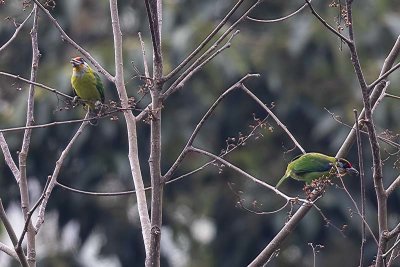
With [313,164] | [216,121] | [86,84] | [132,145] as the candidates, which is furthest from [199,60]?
[216,121]

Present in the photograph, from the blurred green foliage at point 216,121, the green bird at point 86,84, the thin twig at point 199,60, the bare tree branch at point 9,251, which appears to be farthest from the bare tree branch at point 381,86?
the blurred green foliage at point 216,121

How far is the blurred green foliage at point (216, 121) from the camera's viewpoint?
9.98 metres

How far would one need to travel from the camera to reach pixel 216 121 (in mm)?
11242

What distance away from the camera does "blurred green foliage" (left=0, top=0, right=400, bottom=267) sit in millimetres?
9984

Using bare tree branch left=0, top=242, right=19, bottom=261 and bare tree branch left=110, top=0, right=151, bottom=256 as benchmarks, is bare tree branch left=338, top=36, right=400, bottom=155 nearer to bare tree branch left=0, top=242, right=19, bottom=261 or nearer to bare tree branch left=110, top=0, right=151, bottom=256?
bare tree branch left=110, top=0, right=151, bottom=256

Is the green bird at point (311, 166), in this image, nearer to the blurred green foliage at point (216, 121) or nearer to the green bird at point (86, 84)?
the green bird at point (86, 84)

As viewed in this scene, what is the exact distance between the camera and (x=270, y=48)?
10.8m

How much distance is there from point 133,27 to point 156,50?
317 inches

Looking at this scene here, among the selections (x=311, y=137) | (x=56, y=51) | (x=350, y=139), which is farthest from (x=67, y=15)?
(x=350, y=139)

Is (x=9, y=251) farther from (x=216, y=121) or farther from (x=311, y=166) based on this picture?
(x=216, y=121)

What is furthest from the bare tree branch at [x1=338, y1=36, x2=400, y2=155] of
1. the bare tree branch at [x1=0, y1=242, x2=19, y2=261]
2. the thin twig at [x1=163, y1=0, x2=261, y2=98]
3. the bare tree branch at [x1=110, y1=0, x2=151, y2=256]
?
the bare tree branch at [x1=0, y1=242, x2=19, y2=261]

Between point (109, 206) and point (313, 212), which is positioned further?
point (109, 206)

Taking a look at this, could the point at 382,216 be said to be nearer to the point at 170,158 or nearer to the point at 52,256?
the point at 170,158

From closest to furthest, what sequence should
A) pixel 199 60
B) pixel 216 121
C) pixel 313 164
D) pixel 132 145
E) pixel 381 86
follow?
pixel 199 60 → pixel 381 86 → pixel 132 145 → pixel 313 164 → pixel 216 121
